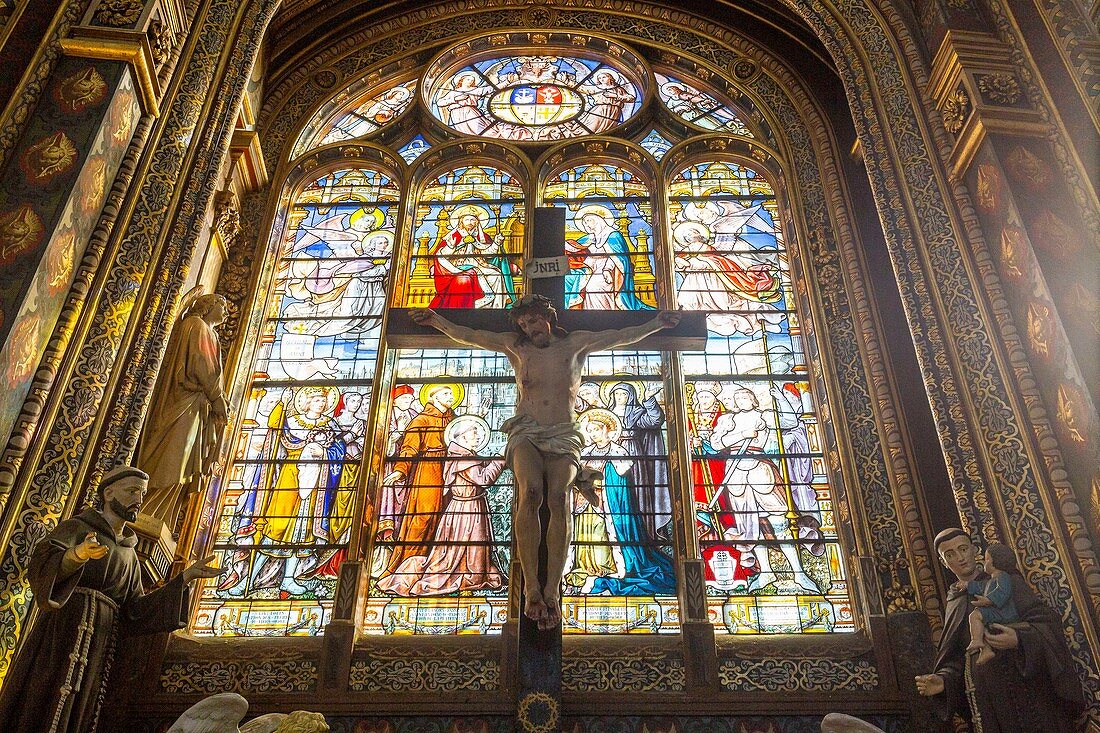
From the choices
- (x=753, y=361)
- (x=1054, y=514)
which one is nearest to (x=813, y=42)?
(x=753, y=361)

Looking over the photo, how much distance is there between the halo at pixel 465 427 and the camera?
8305 millimetres

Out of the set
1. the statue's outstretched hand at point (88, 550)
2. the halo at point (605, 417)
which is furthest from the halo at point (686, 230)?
the statue's outstretched hand at point (88, 550)

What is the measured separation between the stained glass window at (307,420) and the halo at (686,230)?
2.62 metres

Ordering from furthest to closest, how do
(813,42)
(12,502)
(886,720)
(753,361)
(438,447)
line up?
(813,42), (753,361), (438,447), (886,720), (12,502)

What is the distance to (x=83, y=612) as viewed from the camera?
5.39m

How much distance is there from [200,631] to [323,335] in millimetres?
2755

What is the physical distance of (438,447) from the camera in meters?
8.30

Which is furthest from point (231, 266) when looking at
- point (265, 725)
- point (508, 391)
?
point (265, 725)

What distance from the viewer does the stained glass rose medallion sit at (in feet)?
35.7

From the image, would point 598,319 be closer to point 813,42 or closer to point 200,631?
point 200,631

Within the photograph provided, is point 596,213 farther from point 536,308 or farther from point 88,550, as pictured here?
point 88,550

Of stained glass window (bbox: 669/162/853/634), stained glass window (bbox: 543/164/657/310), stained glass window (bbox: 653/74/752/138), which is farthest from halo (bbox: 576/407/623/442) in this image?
stained glass window (bbox: 653/74/752/138)

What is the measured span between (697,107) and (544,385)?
5383 millimetres

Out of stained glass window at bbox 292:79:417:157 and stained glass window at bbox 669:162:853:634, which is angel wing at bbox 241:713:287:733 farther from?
stained glass window at bbox 292:79:417:157
